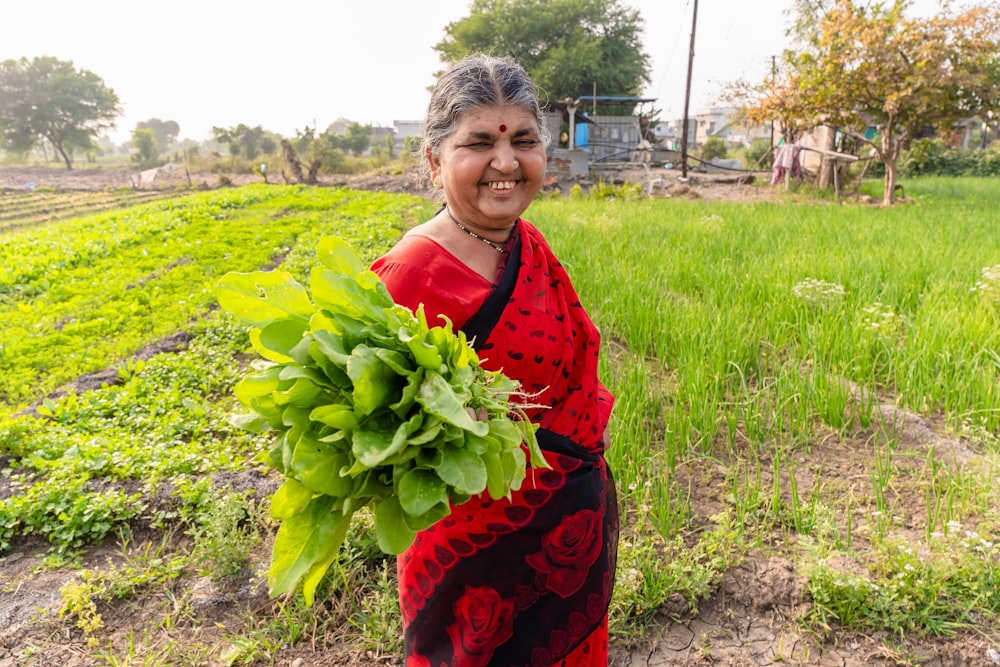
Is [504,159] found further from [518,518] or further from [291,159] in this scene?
[291,159]

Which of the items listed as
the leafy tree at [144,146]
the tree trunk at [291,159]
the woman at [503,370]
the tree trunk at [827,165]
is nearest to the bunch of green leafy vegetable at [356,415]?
the woman at [503,370]

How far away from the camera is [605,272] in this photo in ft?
14.7

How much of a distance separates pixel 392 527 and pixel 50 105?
154 ft

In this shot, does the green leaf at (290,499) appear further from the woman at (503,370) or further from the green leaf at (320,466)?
the woman at (503,370)

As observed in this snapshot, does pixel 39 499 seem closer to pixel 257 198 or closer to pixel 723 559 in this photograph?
pixel 723 559

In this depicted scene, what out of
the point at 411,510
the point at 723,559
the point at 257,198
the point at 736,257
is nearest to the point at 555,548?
the point at 411,510

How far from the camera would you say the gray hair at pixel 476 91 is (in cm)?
125

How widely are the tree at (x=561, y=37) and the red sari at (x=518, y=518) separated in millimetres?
27964

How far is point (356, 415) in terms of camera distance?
81 centimetres

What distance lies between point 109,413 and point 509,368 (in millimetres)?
3132

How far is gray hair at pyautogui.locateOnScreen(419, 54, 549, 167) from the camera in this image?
49.2 inches

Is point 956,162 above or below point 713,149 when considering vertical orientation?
below

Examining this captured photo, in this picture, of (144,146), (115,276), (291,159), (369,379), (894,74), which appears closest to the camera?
(369,379)

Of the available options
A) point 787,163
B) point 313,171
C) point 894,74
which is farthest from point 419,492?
point 313,171
